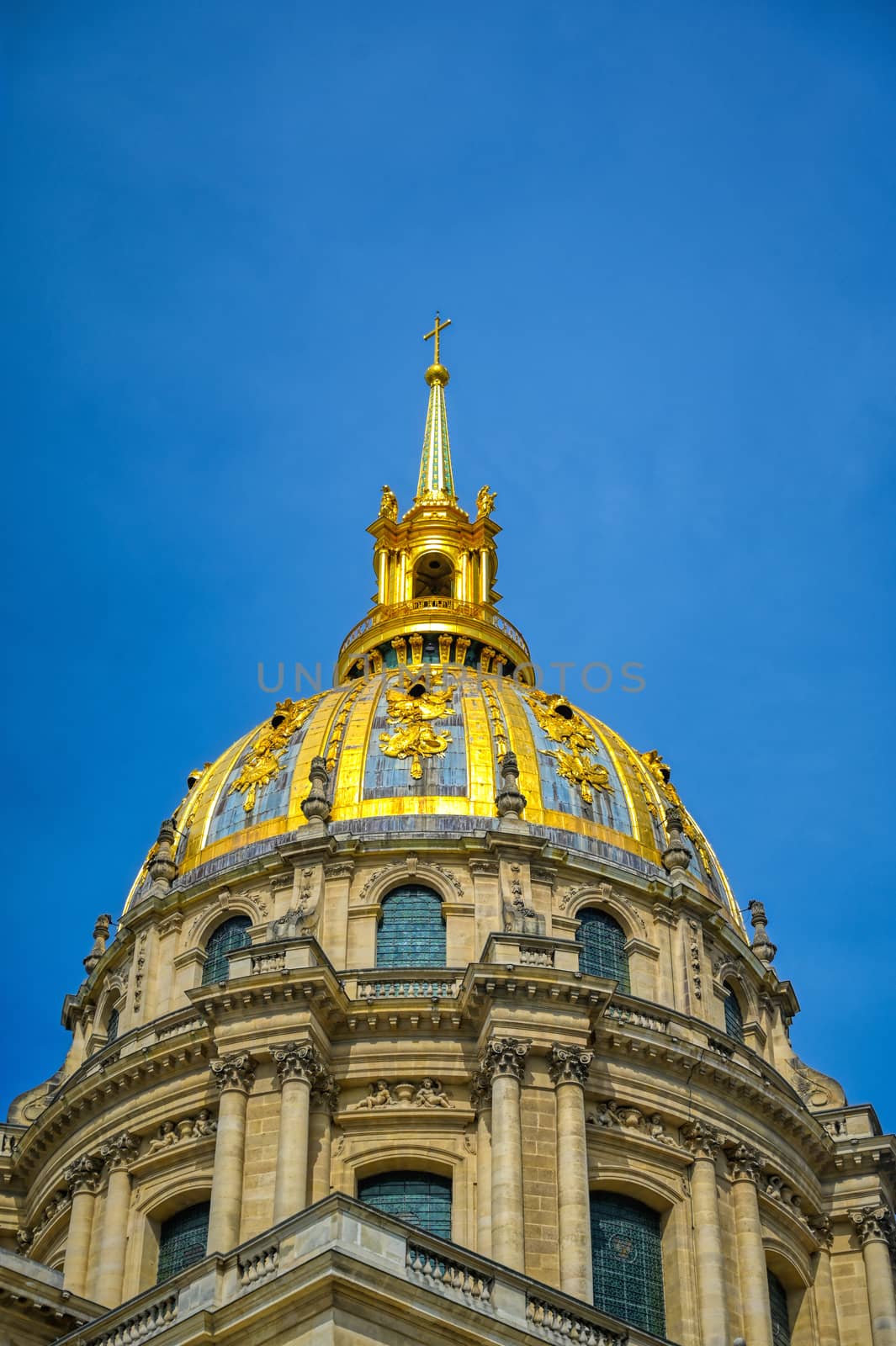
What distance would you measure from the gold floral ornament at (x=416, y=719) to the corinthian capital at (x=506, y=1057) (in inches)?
452

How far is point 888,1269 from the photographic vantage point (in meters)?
56.0

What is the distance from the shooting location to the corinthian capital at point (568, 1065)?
5109 cm

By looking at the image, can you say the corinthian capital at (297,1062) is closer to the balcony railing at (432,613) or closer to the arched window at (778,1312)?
the arched window at (778,1312)

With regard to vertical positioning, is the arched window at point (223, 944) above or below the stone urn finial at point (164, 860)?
below

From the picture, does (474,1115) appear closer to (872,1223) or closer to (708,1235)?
(708,1235)

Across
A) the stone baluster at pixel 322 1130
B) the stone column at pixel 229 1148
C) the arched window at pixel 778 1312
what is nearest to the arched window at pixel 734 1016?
the arched window at pixel 778 1312

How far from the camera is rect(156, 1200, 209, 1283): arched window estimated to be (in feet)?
171

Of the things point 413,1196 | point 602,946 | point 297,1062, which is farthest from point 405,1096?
point 602,946

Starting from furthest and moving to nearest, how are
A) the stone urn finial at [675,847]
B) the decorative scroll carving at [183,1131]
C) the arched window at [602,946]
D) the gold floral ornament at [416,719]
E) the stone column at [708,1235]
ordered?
the gold floral ornament at [416,719]
the stone urn finial at [675,847]
the arched window at [602,946]
the decorative scroll carving at [183,1131]
the stone column at [708,1235]

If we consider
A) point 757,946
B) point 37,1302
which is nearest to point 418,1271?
point 37,1302

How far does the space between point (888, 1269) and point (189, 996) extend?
18777 mm

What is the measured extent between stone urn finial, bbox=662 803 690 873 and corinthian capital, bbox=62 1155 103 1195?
1737 cm

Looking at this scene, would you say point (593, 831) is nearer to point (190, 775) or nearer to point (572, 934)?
point (572, 934)

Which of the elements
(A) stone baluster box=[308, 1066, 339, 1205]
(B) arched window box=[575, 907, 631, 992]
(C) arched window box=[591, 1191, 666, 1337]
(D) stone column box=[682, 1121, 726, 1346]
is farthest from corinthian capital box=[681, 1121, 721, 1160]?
(A) stone baluster box=[308, 1066, 339, 1205]
